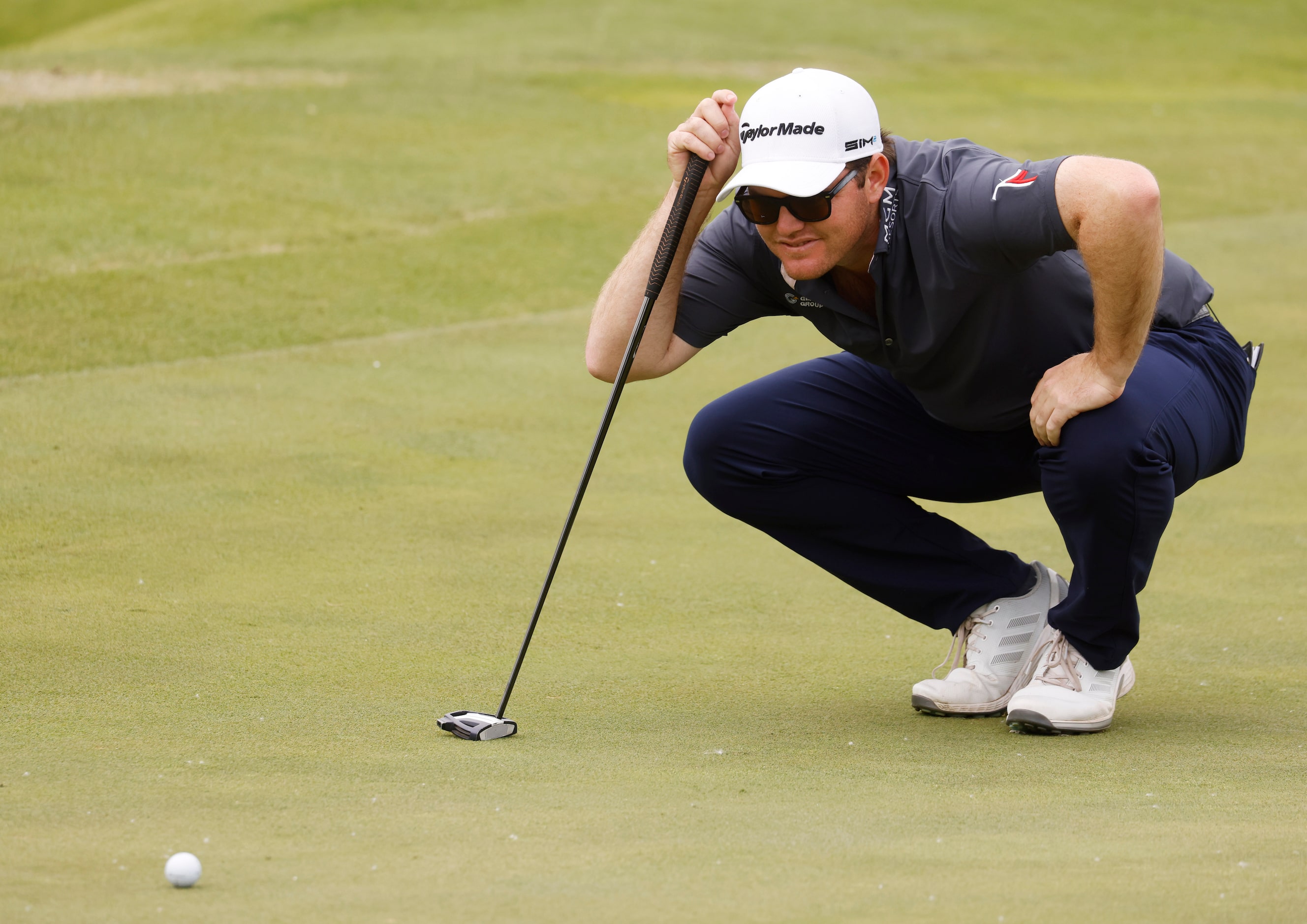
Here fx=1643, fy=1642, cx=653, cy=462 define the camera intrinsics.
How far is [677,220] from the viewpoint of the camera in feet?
10.7

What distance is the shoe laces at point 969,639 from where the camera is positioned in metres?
3.48

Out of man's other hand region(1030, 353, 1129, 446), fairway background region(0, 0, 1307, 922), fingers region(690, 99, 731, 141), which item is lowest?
fairway background region(0, 0, 1307, 922)

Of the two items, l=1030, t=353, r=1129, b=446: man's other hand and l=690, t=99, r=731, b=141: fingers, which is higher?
l=690, t=99, r=731, b=141: fingers

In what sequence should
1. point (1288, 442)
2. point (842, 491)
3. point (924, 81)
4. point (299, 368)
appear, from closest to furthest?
point (842, 491)
point (1288, 442)
point (299, 368)
point (924, 81)

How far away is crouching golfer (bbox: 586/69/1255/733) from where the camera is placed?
300 cm

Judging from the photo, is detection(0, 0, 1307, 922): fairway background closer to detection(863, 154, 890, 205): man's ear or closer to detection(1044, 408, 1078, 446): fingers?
detection(1044, 408, 1078, 446): fingers

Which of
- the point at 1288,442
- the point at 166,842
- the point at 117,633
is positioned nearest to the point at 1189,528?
the point at 1288,442

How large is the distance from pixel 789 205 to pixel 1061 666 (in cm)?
108

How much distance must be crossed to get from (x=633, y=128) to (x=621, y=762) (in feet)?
32.1

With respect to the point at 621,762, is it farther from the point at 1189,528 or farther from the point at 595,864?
the point at 1189,528

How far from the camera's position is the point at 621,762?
284 cm

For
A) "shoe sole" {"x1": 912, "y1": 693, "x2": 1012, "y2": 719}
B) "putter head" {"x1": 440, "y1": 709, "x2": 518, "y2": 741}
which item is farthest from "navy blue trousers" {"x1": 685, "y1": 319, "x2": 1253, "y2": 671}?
"putter head" {"x1": 440, "y1": 709, "x2": 518, "y2": 741}

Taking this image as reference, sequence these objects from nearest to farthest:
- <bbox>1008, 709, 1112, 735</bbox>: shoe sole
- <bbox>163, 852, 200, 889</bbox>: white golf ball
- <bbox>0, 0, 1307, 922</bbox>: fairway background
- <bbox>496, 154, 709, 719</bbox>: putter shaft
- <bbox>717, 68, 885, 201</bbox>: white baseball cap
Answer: <bbox>163, 852, 200, 889</bbox>: white golf ball
<bbox>0, 0, 1307, 922</bbox>: fairway background
<bbox>717, 68, 885, 201</bbox>: white baseball cap
<bbox>1008, 709, 1112, 735</bbox>: shoe sole
<bbox>496, 154, 709, 719</bbox>: putter shaft

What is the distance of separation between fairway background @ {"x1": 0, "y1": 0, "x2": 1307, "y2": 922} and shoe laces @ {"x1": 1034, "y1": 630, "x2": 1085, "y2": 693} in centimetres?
15
